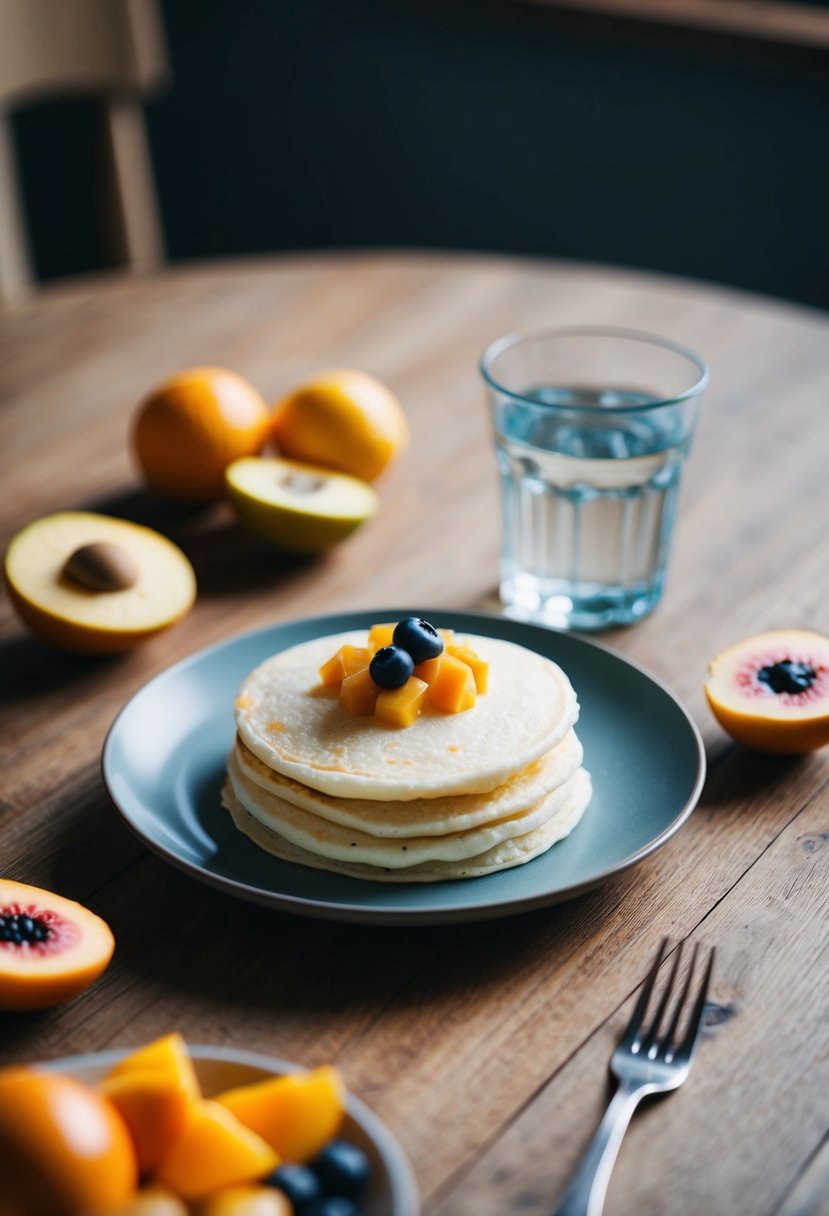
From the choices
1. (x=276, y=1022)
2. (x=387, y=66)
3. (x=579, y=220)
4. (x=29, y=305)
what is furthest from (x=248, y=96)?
(x=276, y=1022)

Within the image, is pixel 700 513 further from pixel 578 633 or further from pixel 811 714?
pixel 811 714

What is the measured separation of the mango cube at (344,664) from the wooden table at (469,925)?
21cm

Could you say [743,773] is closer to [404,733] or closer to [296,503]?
[404,733]

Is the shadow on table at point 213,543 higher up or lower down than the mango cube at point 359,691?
lower down

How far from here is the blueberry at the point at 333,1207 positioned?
718mm

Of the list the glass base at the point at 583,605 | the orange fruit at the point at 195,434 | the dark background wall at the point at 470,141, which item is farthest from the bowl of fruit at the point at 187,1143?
the dark background wall at the point at 470,141

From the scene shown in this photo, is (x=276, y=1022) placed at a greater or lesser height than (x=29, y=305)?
lesser

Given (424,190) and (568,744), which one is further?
(424,190)

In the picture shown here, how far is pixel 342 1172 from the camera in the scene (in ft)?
2.42

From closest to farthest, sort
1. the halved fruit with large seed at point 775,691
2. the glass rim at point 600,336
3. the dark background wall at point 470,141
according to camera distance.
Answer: the halved fruit with large seed at point 775,691 < the glass rim at point 600,336 < the dark background wall at point 470,141

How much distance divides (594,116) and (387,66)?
2.13ft

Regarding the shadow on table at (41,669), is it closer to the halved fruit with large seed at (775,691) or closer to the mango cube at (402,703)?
the mango cube at (402,703)

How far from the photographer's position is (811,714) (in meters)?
1.18

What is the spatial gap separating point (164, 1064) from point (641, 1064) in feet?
1.07
